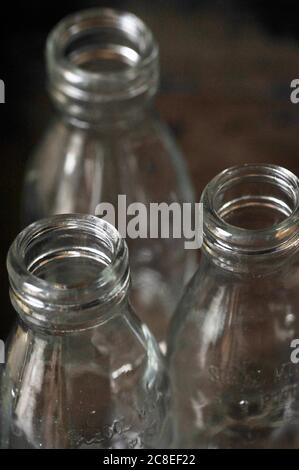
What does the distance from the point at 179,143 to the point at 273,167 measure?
0.39 metres

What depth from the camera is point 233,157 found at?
3.17 feet

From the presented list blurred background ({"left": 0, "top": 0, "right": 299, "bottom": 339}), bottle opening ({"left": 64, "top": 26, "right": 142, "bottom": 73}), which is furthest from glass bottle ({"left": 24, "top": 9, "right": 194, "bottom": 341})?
blurred background ({"left": 0, "top": 0, "right": 299, "bottom": 339})

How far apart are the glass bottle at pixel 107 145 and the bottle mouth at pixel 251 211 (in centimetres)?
17

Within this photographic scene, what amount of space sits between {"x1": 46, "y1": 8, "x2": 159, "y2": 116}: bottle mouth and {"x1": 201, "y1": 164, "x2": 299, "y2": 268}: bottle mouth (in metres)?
0.17

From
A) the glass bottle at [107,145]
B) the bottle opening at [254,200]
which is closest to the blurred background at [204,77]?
the glass bottle at [107,145]

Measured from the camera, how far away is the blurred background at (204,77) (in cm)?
97

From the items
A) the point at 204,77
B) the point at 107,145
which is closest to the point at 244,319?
the point at 107,145

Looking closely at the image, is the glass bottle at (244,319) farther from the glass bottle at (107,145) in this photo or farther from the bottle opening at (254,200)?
Answer: the glass bottle at (107,145)

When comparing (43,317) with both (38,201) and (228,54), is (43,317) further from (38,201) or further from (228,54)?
(228,54)

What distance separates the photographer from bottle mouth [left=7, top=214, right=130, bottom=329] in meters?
0.51

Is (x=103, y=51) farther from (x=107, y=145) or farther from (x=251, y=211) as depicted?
(x=251, y=211)

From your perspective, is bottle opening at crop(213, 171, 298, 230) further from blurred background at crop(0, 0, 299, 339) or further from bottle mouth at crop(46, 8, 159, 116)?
blurred background at crop(0, 0, 299, 339)

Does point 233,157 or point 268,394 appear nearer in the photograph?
point 268,394
